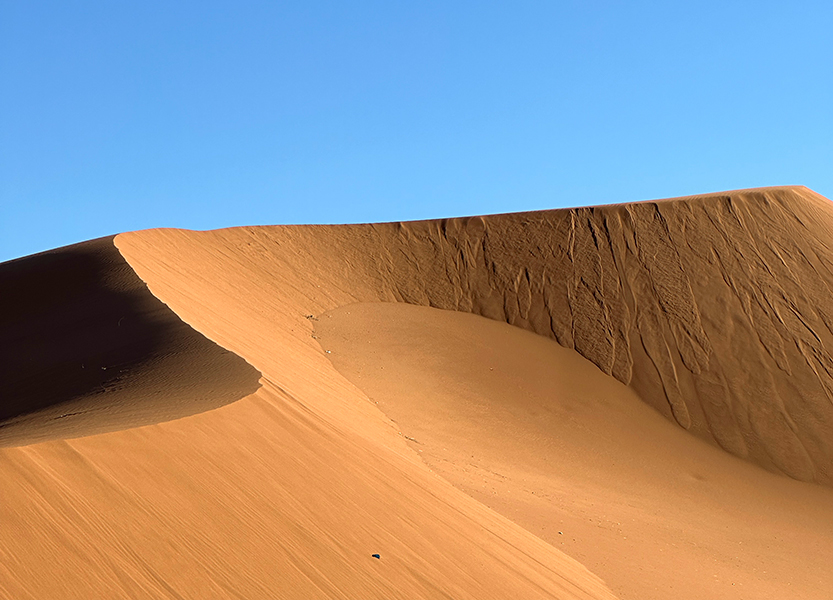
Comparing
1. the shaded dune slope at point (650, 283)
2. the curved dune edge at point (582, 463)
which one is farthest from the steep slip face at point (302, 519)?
the shaded dune slope at point (650, 283)

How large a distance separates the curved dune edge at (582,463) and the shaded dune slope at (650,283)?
99 cm

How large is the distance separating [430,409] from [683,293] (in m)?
9.86

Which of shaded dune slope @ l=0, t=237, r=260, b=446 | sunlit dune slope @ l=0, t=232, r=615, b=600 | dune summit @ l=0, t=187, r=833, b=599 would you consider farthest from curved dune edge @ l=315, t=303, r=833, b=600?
shaded dune slope @ l=0, t=237, r=260, b=446

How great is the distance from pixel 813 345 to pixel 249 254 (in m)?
17.1

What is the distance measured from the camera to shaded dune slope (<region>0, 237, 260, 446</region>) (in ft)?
24.1

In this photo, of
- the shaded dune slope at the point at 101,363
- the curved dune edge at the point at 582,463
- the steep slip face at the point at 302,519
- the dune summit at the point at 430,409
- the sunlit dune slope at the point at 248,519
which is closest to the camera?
the sunlit dune slope at the point at 248,519

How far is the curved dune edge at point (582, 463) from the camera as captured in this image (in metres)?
11.3

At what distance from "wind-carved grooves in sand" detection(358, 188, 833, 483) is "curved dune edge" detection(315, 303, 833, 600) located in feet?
2.96

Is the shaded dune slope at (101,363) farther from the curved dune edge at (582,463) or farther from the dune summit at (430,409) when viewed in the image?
the curved dune edge at (582,463)

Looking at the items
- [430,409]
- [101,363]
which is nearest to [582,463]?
[430,409]

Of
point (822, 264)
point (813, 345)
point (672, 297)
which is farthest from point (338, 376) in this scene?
point (822, 264)

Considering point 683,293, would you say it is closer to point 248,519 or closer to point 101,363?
point 101,363

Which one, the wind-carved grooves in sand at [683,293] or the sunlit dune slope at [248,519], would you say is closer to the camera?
the sunlit dune slope at [248,519]

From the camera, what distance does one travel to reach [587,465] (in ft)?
52.9
